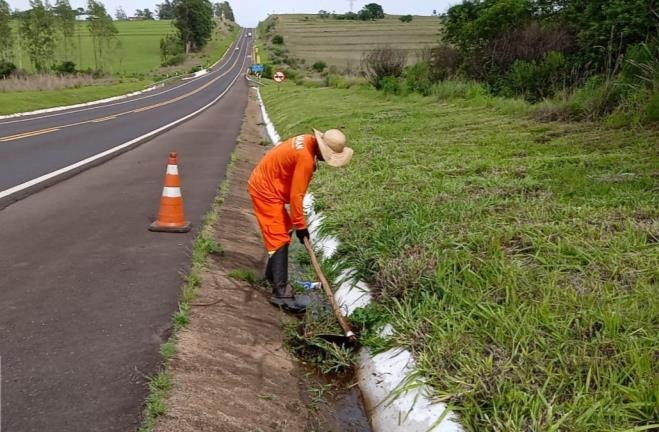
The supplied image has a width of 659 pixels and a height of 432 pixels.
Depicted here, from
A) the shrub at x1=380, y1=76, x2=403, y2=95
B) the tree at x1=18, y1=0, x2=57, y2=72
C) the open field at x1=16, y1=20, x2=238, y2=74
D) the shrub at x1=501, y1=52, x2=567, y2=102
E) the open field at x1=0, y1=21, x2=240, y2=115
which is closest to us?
the shrub at x1=501, y1=52, x2=567, y2=102

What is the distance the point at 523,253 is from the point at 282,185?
2097 millimetres

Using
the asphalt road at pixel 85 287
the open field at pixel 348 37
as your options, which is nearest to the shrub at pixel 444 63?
the asphalt road at pixel 85 287

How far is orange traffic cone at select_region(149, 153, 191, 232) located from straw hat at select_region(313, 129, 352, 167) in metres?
2.31

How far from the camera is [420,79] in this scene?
20.6 m

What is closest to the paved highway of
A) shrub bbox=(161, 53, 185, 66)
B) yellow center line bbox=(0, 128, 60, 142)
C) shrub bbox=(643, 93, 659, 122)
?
yellow center line bbox=(0, 128, 60, 142)

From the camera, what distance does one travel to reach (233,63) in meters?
86.8

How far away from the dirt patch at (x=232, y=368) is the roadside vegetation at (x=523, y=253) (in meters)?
0.45

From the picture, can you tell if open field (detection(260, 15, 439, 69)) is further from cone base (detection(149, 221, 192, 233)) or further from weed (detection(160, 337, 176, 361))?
weed (detection(160, 337, 176, 361))

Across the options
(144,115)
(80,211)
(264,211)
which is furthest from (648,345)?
(144,115)

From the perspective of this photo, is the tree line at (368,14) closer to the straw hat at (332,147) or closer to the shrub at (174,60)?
the shrub at (174,60)

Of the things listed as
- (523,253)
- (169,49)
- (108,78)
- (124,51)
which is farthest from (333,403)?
(124,51)

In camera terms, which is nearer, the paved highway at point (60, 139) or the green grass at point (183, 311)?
the green grass at point (183, 311)

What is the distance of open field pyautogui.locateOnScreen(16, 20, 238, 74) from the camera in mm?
62053

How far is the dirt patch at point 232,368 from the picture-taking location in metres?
3.14
